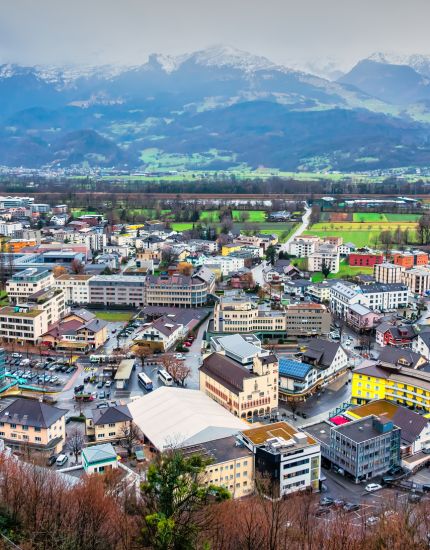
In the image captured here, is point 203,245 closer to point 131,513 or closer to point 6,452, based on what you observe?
point 6,452

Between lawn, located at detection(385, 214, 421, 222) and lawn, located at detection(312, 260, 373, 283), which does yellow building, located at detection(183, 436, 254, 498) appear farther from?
lawn, located at detection(385, 214, 421, 222)

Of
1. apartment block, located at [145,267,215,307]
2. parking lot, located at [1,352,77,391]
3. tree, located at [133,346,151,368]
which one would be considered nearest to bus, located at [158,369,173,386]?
tree, located at [133,346,151,368]

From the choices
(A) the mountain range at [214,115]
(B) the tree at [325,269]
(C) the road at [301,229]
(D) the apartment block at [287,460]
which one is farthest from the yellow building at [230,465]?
(A) the mountain range at [214,115]

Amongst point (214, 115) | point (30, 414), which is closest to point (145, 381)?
point (30, 414)

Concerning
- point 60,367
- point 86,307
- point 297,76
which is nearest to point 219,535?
point 60,367

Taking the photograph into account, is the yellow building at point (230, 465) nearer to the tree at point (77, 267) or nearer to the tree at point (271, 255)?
the tree at point (77, 267)
